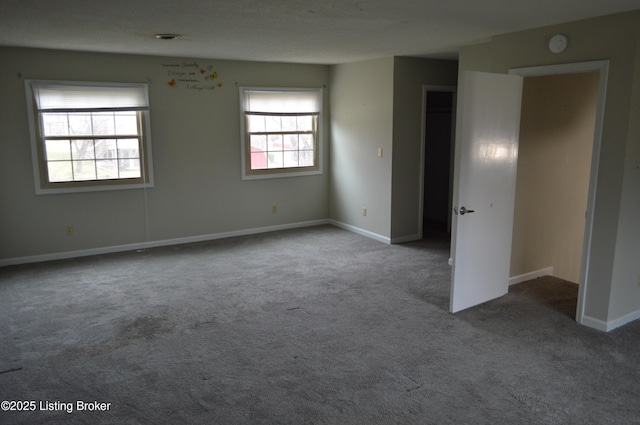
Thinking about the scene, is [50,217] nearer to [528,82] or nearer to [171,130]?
[171,130]

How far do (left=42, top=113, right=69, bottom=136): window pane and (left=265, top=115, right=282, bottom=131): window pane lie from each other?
2504mm

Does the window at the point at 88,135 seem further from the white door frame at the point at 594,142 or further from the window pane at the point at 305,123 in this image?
the white door frame at the point at 594,142

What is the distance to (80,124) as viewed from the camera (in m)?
5.45

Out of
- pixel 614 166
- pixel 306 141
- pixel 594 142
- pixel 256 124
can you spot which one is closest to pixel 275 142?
pixel 256 124

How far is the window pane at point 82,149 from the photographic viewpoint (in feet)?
17.9

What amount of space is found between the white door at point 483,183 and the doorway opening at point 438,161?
112 inches

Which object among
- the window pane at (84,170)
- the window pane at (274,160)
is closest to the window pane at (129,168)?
the window pane at (84,170)

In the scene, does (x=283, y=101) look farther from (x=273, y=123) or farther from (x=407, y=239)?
(x=407, y=239)

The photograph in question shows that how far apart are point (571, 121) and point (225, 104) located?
4.11 meters

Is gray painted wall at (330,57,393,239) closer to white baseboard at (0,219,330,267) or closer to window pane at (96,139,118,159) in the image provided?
white baseboard at (0,219,330,267)

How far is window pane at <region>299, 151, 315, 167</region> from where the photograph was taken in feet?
23.0

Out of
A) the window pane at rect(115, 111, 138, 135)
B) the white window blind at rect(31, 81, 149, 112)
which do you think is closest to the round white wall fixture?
the white window blind at rect(31, 81, 149, 112)

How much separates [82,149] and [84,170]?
246 millimetres

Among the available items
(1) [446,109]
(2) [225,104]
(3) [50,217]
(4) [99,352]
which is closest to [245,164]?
(2) [225,104]
